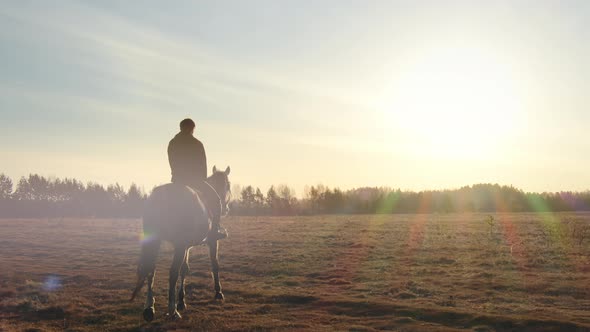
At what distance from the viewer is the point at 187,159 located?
11.5 metres

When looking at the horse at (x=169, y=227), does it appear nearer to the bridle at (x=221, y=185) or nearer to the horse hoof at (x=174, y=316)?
the horse hoof at (x=174, y=316)

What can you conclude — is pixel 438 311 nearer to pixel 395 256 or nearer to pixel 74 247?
pixel 395 256

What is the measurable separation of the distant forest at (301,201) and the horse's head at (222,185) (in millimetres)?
81552

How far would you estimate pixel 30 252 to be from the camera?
30.5 metres

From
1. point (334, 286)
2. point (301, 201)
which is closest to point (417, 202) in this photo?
point (301, 201)

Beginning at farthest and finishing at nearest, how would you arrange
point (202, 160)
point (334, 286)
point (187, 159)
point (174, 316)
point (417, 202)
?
point (417, 202)
point (334, 286)
point (202, 160)
point (187, 159)
point (174, 316)

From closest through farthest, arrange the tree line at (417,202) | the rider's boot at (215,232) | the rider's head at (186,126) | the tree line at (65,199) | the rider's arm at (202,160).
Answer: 1. the rider's arm at (202,160)
2. the rider's head at (186,126)
3. the rider's boot at (215,232)
4. the tree line at (417,202)
5. the tree line at (65,199)

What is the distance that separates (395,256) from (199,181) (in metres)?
16.0

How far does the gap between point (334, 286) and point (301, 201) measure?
341ft

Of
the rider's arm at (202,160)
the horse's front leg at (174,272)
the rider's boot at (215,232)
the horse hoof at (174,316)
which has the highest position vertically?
the rider's arm at (202,160)

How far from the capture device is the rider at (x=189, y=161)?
11398 mm

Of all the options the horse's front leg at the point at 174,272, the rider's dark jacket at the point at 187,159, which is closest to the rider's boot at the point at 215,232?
the rider's dark jacket at the point at 187,159

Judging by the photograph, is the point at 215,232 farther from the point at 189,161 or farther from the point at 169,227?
the point at 169,227

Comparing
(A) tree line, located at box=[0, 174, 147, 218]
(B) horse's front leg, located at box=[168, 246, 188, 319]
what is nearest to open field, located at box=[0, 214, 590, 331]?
(B) horse's front leg, located at box=[168, 246, 188, 319]
